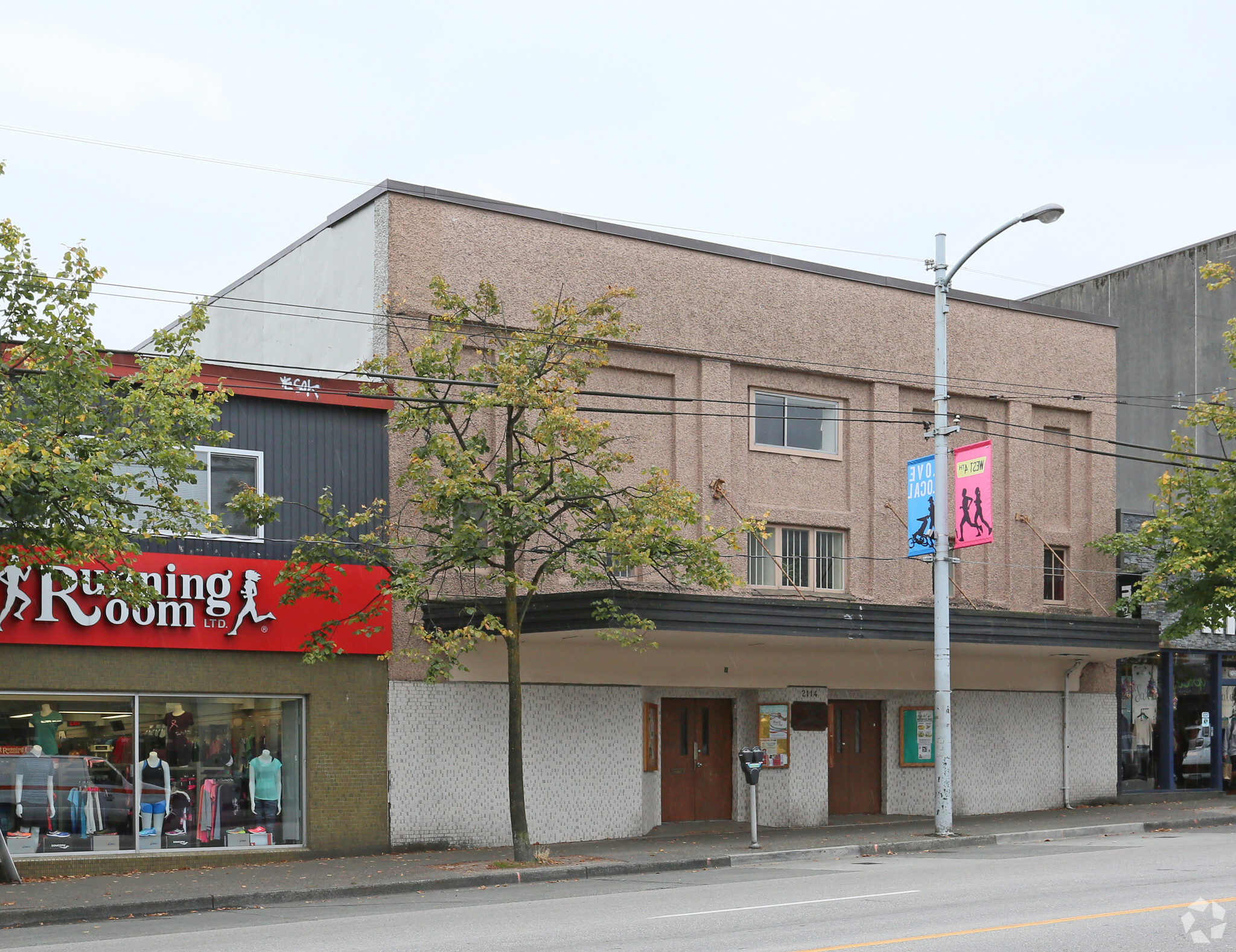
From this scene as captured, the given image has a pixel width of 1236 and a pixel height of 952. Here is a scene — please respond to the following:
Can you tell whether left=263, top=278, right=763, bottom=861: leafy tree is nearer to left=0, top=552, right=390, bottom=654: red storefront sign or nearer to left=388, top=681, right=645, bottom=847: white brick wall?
left=0, top=552, right=390, bottom=654: red storefront sign

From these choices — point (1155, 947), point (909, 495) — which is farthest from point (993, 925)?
point (909, 495)

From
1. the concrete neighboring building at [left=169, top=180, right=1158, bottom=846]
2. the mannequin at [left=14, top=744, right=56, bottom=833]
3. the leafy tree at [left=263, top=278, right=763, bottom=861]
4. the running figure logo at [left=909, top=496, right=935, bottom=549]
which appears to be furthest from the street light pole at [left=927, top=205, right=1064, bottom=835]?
the mannequin at [left=14, top=744, right=56, bottom=833]

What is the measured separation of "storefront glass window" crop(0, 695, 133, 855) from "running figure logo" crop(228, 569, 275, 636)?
68.4 inches

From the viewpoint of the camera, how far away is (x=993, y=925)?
10.8m

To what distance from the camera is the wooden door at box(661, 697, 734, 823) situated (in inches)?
923

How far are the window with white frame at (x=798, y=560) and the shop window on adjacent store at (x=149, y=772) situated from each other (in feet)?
26.5

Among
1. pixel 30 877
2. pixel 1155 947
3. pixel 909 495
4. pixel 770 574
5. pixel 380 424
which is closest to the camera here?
pixel 1155 947

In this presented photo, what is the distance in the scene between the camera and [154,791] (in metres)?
18.6

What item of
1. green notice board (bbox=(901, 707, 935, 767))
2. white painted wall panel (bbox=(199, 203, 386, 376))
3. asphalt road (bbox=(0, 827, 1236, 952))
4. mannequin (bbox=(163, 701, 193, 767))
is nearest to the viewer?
asphalt road (bbox=(0, 827, 1236, 952))

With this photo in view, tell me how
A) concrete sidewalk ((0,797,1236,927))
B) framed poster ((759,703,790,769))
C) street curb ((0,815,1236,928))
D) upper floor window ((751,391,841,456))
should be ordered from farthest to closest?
upper floor window ((751,391,841,456))
framed poster ((759,703,790,769))
concrete sidewalk ((0,797,1236,927))
street curb ((0,815,1236,928))

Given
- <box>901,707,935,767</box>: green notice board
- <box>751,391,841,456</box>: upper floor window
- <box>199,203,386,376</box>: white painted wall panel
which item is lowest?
<box>901,707,935,767</box>: green notice board

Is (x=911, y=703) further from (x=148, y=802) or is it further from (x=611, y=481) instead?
(x=148, y=802)

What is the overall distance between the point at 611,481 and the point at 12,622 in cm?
884

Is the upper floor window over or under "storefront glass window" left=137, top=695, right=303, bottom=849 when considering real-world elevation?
over
